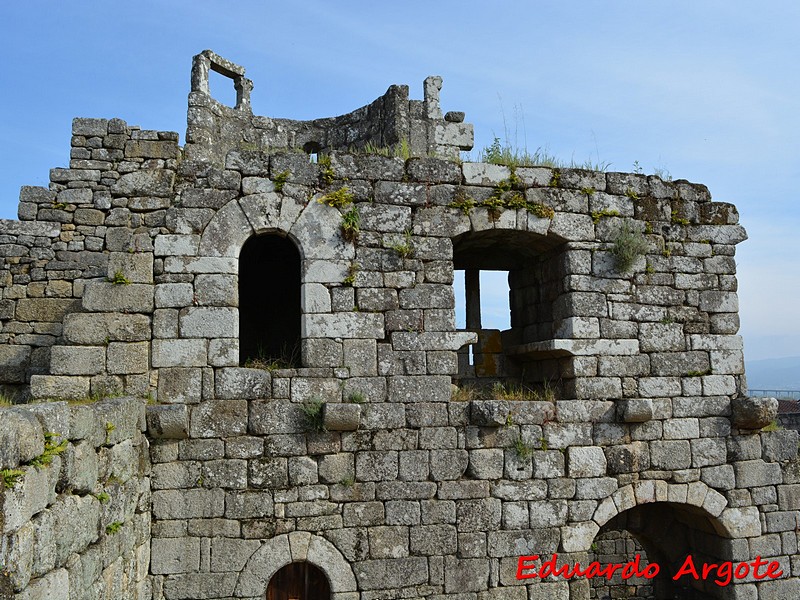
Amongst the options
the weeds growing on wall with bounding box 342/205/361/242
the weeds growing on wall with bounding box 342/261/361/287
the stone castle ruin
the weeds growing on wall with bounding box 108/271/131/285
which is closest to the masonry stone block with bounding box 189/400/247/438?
the stone castle ruin

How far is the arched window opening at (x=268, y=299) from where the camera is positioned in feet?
34.2

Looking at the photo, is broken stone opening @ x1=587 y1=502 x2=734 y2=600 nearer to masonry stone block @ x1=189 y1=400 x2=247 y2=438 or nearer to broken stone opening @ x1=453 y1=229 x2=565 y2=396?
broken stone opening @ x1=453 y1=229 x2=565 y2=396

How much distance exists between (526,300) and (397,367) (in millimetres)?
2425

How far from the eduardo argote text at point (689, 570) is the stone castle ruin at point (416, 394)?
7 cm

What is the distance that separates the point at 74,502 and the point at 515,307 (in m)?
6.11

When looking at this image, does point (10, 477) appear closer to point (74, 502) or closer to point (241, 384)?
point (74, 502)

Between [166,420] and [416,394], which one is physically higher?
[416,394]

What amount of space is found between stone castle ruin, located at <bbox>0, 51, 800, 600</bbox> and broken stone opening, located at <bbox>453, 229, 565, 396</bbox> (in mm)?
63

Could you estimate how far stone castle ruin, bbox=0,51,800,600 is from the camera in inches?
269

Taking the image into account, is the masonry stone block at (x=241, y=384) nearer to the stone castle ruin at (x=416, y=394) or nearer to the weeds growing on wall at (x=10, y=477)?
the stone castle ruin at (x=416, y=394)

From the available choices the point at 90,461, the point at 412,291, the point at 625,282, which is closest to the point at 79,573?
the point at 90,461

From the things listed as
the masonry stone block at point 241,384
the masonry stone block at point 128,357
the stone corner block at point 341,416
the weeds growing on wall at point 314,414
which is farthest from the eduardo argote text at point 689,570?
the masonry stone block at point 128,357

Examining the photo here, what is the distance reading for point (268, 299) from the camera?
10.6m

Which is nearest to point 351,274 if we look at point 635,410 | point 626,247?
point 626,247
